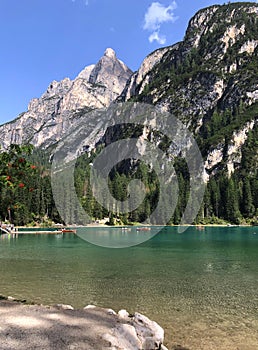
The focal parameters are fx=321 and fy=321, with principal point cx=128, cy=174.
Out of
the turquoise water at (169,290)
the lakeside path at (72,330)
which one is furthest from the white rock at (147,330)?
the turquoise water at (169,290)

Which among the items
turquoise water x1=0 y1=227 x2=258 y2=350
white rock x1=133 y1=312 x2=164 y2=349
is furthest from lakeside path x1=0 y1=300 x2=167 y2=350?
turquoise water x1=0 y1=227 x2=258 y2=350

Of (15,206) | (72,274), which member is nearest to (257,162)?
(72,274)

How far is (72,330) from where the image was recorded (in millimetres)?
10453

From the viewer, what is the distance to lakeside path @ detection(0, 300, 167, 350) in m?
9.21

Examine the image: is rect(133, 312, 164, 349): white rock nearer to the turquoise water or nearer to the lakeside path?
the lakeside path

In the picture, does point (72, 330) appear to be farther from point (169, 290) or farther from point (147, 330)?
point (169, 290)

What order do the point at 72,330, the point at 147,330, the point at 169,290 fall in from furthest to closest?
the point at 169,290 → the point at 147,330 → the point at 72,330

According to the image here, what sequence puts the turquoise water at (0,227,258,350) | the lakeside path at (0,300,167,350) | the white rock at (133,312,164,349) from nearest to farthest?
the lakeside path at (0,300,167,350) < the white rock at (133,312,164,349) < the turquoise water at (0,227,258,350)

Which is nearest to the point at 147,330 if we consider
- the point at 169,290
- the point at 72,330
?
the point at 72,330

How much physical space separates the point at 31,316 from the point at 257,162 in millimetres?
166941

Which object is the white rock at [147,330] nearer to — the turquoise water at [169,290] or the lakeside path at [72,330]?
the lakeside path at [72,330]

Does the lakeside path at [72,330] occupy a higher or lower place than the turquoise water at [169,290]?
higher

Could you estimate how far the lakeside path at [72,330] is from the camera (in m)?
9.21

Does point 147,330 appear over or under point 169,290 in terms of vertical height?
Result: over
